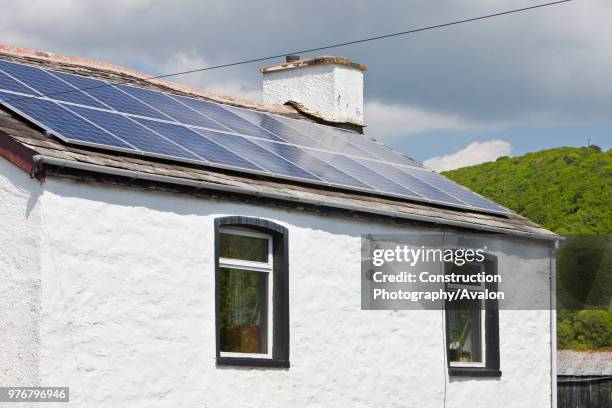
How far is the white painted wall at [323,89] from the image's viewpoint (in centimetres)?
1989

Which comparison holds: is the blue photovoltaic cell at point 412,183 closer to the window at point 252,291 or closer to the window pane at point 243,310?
the window at point 252,291

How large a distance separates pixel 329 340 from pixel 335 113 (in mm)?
6399

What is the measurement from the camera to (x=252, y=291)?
1369 cm

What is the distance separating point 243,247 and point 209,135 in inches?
69.3

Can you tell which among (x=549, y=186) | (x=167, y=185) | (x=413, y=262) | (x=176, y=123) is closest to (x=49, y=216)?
(x=167, y=185)

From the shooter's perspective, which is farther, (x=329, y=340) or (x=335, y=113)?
(x=335, y=113)

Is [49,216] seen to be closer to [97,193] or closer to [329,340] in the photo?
[97,193]

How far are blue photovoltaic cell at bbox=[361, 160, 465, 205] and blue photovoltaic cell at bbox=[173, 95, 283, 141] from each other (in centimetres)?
172

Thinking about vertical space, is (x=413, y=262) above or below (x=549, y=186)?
below

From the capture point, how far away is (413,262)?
15.8m

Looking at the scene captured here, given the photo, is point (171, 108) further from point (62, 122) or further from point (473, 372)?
point (473, 372)

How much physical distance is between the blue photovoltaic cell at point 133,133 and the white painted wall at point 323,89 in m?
6.65

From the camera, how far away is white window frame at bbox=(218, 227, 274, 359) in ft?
43.5

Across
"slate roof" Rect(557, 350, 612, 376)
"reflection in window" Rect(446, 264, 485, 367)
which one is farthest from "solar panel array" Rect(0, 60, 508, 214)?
"slate roof" Rect(557, 350, 612, 376)
